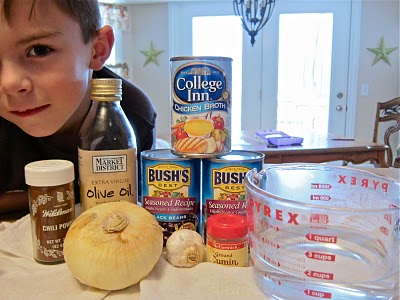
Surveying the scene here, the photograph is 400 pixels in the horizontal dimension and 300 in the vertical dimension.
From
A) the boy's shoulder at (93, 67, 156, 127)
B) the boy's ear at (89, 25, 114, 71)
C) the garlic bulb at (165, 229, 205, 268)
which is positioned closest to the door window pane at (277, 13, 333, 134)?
the boy's shoulder at (93, 67, 156, 127)

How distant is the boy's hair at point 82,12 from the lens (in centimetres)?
56

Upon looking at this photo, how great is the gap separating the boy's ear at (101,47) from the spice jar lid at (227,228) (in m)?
0.45

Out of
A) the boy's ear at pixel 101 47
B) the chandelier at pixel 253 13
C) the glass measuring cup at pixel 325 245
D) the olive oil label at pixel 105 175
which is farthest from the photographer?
the chandelier at pixel 253 13

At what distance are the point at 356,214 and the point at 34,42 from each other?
538 millimetres

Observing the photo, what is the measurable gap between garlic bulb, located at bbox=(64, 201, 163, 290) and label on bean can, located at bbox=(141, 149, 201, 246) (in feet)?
0.25

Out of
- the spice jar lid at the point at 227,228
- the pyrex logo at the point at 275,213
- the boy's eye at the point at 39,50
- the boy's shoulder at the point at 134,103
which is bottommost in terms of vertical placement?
the spice jar lid at the point at 227,228

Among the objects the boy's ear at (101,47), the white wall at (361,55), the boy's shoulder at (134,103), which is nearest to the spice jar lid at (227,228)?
the boy's ear at (101,47)

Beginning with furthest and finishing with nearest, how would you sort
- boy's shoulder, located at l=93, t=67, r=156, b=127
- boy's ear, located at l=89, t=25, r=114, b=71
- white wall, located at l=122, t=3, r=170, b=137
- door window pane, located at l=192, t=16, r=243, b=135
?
white wall, located at l=122, t=3, r=170, b=137
door window pane, located at l=192, t=16, r=243, b=135
boy's shoulder, located at l=93, t=67, r=156, b=127
boy's ear, located at l=89, t=25, r=114, b=71

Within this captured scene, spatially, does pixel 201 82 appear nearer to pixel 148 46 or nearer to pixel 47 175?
pixel 47 175

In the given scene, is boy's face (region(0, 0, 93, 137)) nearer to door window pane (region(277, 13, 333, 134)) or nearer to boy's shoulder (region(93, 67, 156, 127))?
boy's shoulder (region(93, 67, 156, 127))

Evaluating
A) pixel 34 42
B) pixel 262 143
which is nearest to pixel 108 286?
pixel 34 42

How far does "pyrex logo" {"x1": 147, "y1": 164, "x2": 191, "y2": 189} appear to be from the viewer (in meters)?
0.55

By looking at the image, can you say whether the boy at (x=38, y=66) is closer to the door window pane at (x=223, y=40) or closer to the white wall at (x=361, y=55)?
the white wall at (x=361, y=55)

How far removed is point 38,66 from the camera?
1.98 feet
